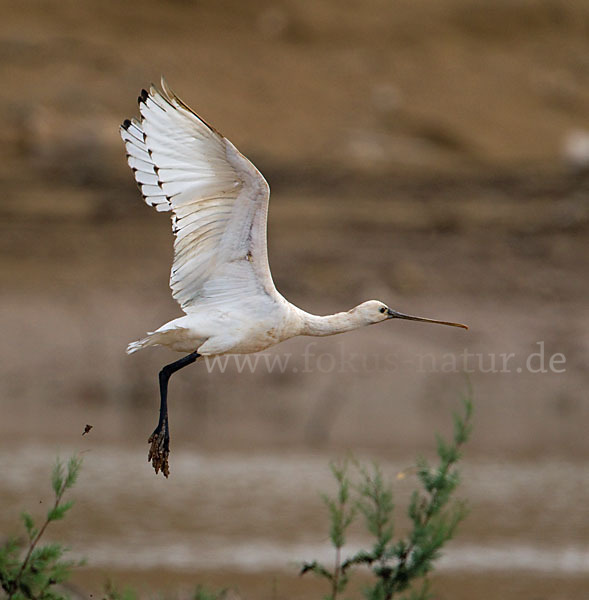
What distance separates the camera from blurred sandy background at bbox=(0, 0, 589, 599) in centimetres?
1530

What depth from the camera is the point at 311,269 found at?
2005 centimetres

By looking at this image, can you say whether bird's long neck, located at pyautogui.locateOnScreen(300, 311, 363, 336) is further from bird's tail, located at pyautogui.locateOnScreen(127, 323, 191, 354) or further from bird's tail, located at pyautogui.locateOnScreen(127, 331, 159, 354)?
bird's tail, located at pyautogui.locateOnScreen(127, 331, 159, 354)

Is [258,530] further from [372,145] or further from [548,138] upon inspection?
[548,138]

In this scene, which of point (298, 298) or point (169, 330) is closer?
point (169, 330)

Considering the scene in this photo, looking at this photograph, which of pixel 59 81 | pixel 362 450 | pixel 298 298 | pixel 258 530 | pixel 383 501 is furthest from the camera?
pixel 59 81

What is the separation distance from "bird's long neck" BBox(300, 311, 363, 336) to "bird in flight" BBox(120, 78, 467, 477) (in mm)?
18

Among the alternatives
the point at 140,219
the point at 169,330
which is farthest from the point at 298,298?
the point at 169,330

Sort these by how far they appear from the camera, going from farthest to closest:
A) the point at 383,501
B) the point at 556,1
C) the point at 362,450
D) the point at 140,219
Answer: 1. the point at 556,1
2. the point at 140,219
3. the point at 362,450
4. the point at 383,501

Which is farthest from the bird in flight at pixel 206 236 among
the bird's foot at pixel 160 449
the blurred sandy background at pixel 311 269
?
the blurred sandy background at pixel 311 269

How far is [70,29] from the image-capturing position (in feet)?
83.0

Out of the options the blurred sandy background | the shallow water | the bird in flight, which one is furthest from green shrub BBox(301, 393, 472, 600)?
the shallow water

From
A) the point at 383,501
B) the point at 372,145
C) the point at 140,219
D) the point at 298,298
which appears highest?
the point at 372,145

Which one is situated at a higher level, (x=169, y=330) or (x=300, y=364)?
(x=300, y=364)

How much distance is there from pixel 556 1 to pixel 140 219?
1107cm
